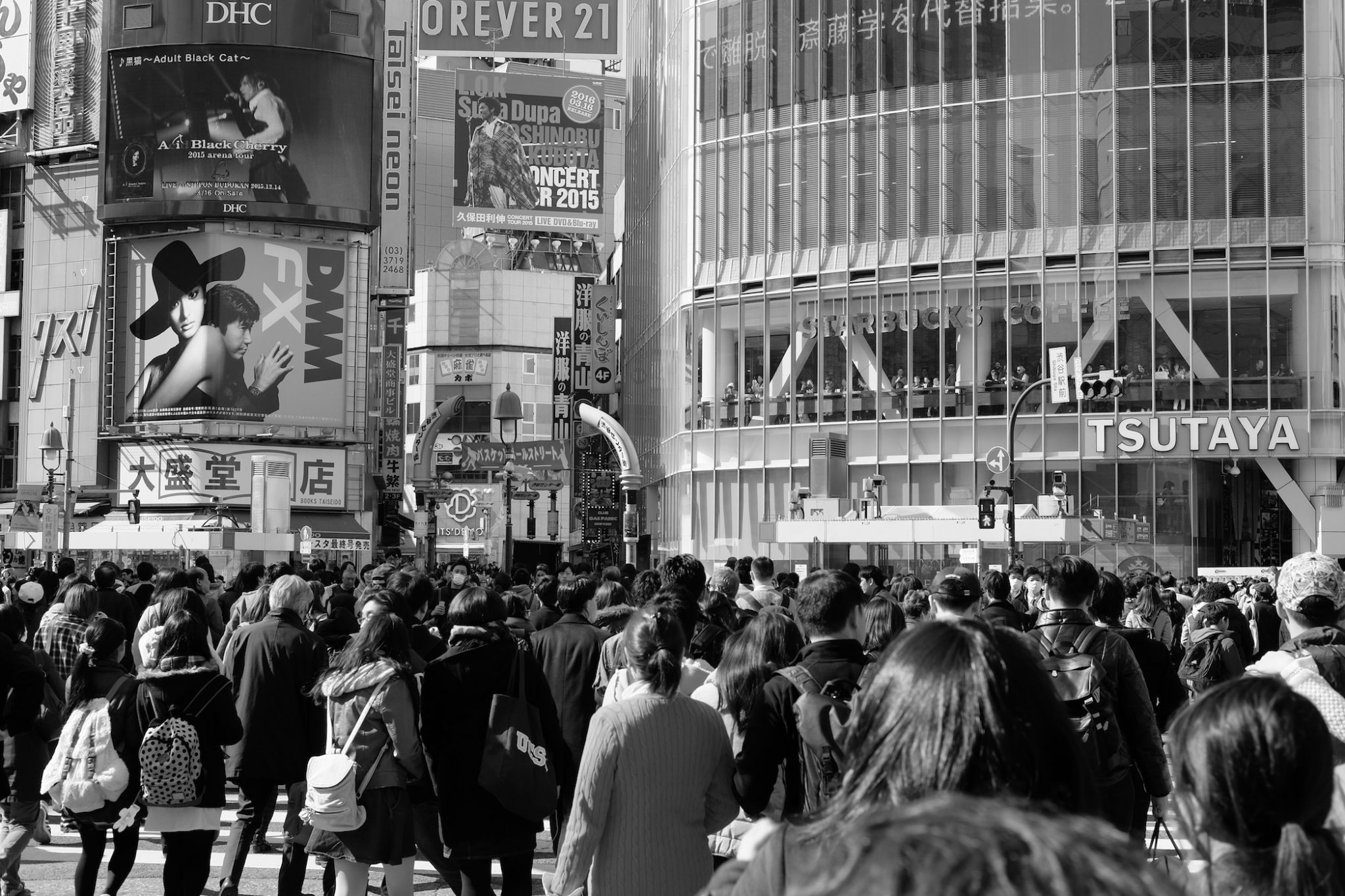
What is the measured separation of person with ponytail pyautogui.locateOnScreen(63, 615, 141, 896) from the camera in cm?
815

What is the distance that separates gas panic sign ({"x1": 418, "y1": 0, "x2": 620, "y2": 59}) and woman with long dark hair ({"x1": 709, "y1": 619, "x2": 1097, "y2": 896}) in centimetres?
6817

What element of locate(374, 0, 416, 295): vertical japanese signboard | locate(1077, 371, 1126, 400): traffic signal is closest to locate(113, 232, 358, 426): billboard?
locate(374, 0, 416, 295): vertical japanese signboard

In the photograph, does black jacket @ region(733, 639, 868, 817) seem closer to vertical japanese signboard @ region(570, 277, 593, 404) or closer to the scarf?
the scarf

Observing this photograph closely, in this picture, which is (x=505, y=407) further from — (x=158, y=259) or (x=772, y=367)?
(x=158, y=259)

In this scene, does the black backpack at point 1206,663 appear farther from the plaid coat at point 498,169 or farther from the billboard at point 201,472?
the plaid coat at point 498,169

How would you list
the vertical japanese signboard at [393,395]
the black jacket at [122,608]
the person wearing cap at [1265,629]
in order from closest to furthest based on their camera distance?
the person wearing cap at [1265,629]
the black jacket at [122,608]
the vertical japanese signboard at [393,395]

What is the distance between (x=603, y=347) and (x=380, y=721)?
64613mm

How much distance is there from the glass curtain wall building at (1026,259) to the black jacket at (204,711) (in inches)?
1218

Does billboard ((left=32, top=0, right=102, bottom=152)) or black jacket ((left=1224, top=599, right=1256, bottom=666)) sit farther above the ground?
billboard ((left=32, top=0, right=102, bottom=152))

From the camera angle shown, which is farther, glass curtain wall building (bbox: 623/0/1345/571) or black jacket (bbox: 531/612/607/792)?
glass curtain wall building (bbox: 623/0/1345/571)

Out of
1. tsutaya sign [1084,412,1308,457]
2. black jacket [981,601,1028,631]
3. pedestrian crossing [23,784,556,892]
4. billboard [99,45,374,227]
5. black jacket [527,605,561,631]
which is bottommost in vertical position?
pedestrian crossing [23,784,556,892]

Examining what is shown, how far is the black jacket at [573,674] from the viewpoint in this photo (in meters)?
9.15

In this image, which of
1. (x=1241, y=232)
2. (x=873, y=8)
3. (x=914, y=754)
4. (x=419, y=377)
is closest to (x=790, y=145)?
(x=873, y=8)

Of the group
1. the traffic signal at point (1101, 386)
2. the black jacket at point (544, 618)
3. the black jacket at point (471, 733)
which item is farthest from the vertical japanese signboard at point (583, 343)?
the black jacket at point (471, 733)
